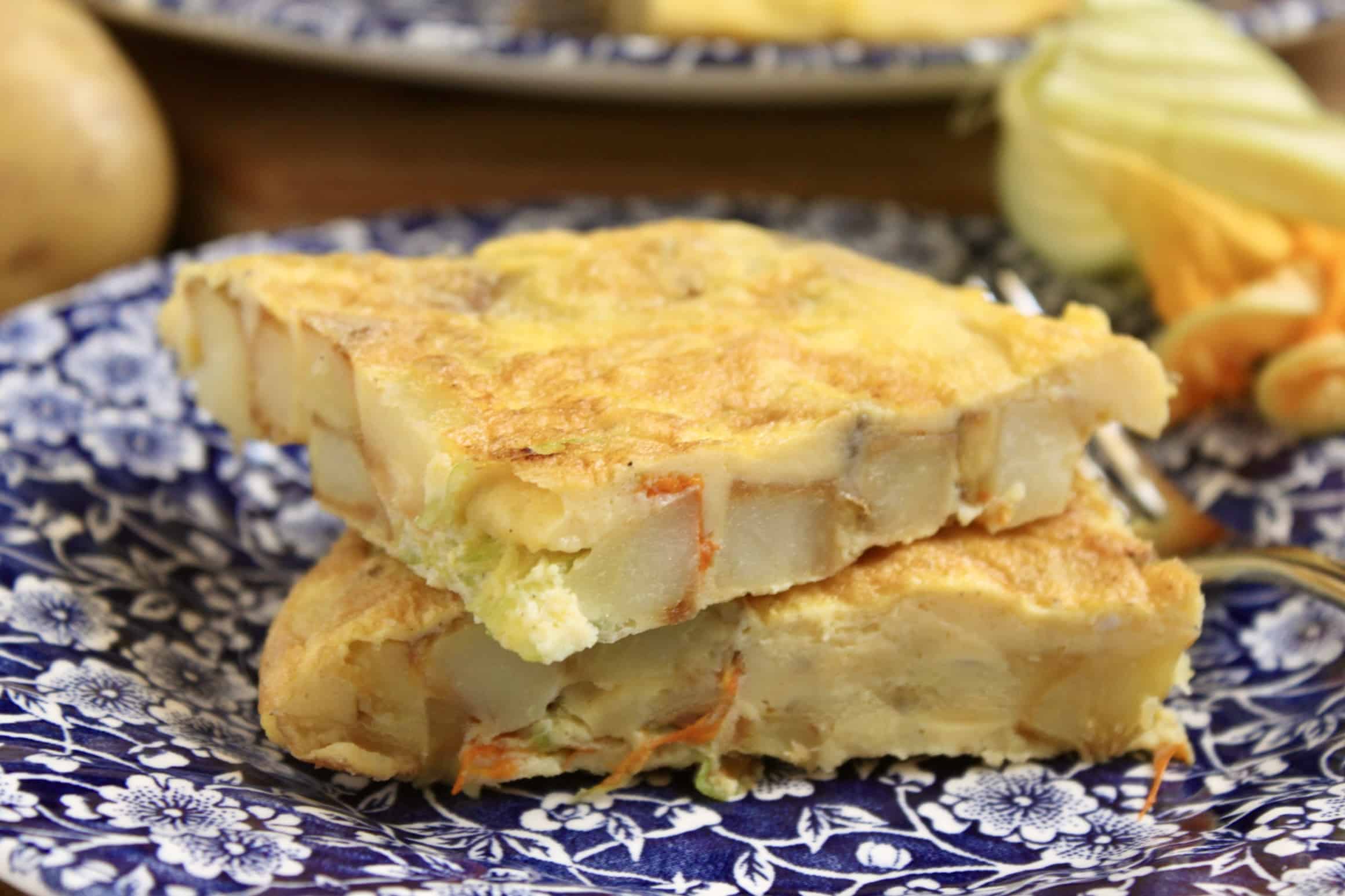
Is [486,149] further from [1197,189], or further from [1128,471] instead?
[1128,471]

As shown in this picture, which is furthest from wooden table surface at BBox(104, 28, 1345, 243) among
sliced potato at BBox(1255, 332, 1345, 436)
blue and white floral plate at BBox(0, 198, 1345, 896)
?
sliced potato at BBox(1255, 332, 1345, 436)

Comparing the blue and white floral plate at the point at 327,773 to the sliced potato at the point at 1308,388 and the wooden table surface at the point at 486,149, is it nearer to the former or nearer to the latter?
the sliced potato at the point at 1308,388

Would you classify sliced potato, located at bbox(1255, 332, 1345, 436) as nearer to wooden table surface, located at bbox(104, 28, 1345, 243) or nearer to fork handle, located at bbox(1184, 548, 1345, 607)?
fork handle, located at bbox(1184, 548, 1345, 607)

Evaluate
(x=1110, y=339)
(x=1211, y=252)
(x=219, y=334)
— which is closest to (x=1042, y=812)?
(x=1110, y=339)

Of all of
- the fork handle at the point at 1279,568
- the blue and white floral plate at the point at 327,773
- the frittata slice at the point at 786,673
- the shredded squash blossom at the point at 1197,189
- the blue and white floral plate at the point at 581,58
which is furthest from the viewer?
the blue and white floral plate at the point at 581,58

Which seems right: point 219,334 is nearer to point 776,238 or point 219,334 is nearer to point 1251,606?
point 776,238

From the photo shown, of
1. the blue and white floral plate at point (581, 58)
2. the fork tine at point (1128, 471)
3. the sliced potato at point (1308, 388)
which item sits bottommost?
the fork tine at point (1128, 471)

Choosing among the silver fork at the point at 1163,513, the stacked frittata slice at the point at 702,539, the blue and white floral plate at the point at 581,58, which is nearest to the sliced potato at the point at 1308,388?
the silver fork at the point at 1163,513
